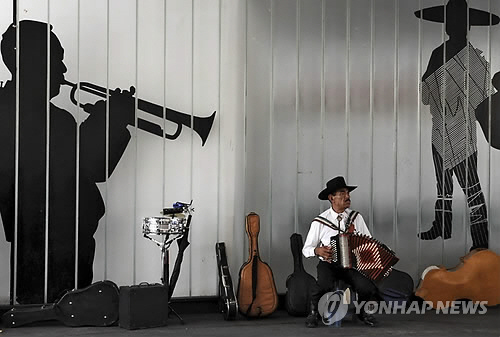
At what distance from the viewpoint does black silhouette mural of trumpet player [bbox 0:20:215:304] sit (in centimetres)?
727

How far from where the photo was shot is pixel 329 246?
270 inches

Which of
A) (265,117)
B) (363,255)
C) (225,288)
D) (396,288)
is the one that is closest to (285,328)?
(225,288)

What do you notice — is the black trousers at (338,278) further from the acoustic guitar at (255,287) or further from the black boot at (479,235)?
the black boot at (479,235)

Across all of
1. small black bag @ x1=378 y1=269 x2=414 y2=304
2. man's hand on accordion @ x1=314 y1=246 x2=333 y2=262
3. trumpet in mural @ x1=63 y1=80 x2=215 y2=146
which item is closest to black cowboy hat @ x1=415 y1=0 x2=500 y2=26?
trumpet in mural @ x1=63 y1=80 x2=215 y2=146

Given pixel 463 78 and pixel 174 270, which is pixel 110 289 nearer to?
pixel 174 270

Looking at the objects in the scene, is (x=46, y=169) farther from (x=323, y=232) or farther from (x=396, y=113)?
(x=396, y=113)

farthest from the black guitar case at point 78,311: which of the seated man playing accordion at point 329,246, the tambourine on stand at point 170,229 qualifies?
the seated man playing accordion at point 329,246

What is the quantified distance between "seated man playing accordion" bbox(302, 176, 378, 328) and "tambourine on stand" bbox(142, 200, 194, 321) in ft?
3.54

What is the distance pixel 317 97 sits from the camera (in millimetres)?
8078

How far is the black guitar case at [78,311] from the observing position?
6.93 meters

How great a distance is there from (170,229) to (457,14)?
12.4 feet

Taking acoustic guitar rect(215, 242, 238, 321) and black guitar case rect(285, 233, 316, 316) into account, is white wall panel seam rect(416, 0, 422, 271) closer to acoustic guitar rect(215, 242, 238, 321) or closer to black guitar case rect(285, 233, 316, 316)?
black guitar case rect(285, 233, 316, 316)

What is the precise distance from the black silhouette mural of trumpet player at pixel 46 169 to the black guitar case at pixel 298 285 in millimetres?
1806

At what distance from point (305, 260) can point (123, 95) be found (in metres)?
2.36
